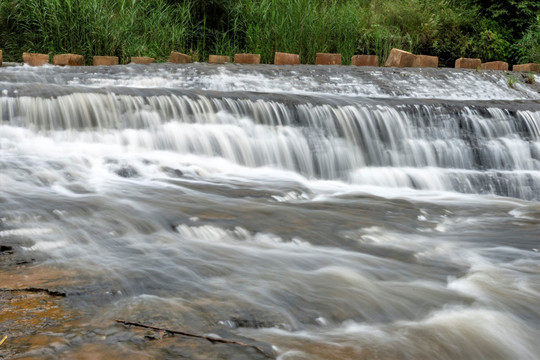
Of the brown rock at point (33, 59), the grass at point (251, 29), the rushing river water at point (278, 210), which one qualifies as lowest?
the rushing river water at point (278, 210)

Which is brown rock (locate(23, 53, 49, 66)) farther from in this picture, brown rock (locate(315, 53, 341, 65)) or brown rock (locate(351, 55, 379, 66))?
brown rock (locate(351, 55, 379, 66))

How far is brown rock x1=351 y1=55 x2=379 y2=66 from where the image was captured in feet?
27.7

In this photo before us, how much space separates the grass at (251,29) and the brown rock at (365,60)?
1.01 m

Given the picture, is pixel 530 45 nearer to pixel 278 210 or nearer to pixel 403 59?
pixel 403 59

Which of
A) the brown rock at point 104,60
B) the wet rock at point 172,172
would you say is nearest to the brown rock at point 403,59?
the brown rock at point 104,60

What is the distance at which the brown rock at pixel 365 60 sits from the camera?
844 centimetres

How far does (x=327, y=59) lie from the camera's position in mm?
8469

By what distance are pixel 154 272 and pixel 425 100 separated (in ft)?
14.6

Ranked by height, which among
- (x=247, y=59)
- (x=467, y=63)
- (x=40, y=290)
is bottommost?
(x=40, y=290)

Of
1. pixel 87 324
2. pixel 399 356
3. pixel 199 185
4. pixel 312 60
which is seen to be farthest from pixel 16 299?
Answer: pixel 312 60

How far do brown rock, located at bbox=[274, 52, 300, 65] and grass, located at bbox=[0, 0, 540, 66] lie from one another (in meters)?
1.30

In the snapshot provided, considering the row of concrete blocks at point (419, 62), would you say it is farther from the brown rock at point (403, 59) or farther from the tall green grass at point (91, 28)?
the tall green grass at point (91, 28)

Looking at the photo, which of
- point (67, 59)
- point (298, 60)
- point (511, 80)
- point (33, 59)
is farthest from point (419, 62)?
point (33, 59)

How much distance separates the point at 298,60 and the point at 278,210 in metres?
5.00
